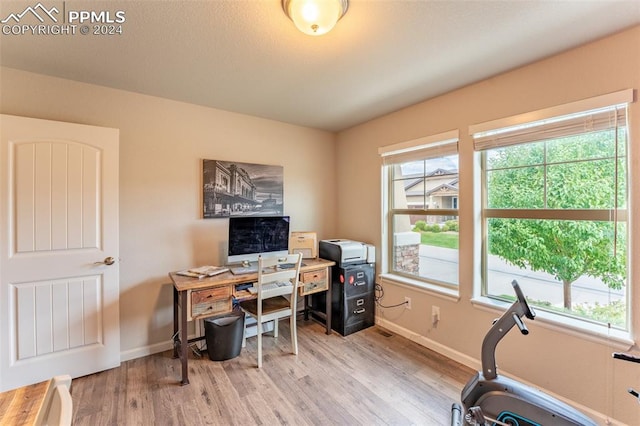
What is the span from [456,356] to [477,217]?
1243 mm

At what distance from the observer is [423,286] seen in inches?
106

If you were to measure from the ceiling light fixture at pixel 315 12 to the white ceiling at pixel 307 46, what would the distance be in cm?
7

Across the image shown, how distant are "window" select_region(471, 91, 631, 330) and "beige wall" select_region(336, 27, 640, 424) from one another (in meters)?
0.09

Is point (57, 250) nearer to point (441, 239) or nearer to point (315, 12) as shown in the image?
point (315, 12)

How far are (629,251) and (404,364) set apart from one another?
5.64ft

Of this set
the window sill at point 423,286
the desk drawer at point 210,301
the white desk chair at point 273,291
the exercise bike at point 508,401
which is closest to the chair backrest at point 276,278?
the white desk chair at point 273,291

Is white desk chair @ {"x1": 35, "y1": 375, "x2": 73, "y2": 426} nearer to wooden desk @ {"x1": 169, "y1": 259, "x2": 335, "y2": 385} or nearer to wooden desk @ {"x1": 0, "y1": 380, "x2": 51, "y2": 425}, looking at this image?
wooden desk @ {"x1": 0, "y1": 380, "x2": 51, "y2": 425}

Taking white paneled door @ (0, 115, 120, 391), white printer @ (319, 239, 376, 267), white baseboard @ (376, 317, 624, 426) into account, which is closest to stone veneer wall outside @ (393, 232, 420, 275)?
white printer @ (319, 239, 376, 267)

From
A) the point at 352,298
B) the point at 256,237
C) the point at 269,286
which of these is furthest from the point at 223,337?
the point at 352,298

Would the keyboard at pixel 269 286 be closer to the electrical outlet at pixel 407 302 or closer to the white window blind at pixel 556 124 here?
the electrical outlet at pixel 407 302

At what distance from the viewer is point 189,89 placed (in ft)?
7.85

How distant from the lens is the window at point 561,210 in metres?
1.68

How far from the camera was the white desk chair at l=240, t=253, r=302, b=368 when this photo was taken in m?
2.33

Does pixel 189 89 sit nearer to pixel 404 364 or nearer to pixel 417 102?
pixel 417 102
